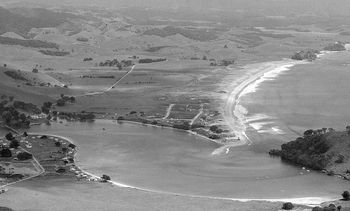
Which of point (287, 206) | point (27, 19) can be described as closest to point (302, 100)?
point (287, 206)

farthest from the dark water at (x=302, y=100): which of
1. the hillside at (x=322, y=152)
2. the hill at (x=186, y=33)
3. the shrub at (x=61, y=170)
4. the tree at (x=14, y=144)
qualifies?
the hill at (x=186, y=33)

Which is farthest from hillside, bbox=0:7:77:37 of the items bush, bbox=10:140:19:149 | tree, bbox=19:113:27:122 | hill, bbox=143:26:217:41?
bush, bbox=10:140:19:149

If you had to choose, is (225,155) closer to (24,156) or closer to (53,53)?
(24,156)

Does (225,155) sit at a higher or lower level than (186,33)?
lower

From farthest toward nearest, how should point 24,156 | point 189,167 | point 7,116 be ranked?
point 7,116 → point 24,156 → point 189,167

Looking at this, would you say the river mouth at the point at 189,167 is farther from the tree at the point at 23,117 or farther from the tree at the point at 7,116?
the tree at the point at 7,116

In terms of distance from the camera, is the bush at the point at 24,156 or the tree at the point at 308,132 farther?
the tree at the point at 308,132

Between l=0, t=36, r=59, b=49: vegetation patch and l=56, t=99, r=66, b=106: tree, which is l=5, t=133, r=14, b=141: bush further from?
l=0, t=36, r=59, b=49: vegetation patch
